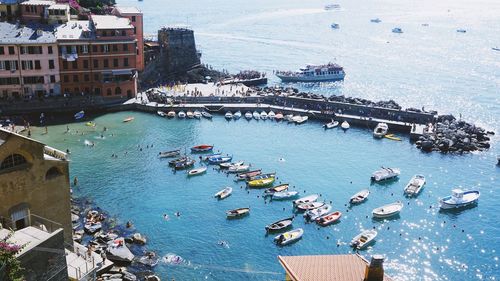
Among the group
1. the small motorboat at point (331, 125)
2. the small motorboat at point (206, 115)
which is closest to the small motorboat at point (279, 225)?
the small motorboat at point (331, 125)

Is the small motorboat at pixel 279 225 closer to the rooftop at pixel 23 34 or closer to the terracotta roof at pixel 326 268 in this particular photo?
the terracotta roof at pixel 326 268

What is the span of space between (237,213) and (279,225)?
19.3ft

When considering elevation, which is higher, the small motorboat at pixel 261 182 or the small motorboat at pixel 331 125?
the small motorboat at pixel 331 125

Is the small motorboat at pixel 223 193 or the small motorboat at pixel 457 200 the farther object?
the small motorboat at pixel 223 193

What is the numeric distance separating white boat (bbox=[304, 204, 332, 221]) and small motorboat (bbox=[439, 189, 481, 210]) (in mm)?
16058

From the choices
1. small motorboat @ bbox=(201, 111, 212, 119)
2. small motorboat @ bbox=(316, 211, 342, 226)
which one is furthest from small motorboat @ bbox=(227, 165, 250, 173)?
small motorboat @ bbox=(201, 111, 212, 119)

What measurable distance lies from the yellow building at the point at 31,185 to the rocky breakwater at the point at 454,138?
70.9 meters

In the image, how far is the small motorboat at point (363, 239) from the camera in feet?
201

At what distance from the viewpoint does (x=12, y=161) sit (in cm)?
3666

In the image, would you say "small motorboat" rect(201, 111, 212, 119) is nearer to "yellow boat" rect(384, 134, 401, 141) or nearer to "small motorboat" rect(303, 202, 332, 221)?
"yellow boat" rect(384, 134, 401, 141)

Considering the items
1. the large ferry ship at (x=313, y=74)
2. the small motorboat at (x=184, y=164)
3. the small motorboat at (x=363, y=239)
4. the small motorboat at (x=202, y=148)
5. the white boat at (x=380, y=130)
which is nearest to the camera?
the small motorboat at (x=363, y=239)

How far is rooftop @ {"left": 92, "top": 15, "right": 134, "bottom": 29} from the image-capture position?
10582 centimetres

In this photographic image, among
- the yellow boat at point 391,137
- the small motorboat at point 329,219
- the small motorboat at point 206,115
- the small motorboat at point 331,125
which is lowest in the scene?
the small motorboat at point 329,219

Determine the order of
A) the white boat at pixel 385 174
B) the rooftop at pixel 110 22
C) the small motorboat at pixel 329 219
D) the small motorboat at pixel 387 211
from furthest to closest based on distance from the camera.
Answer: the rooftop at pixel 110 22
the white boat at pixel 385 174
the small motorboat at pixel 387 211
the small motorboat at pixel 329 219
